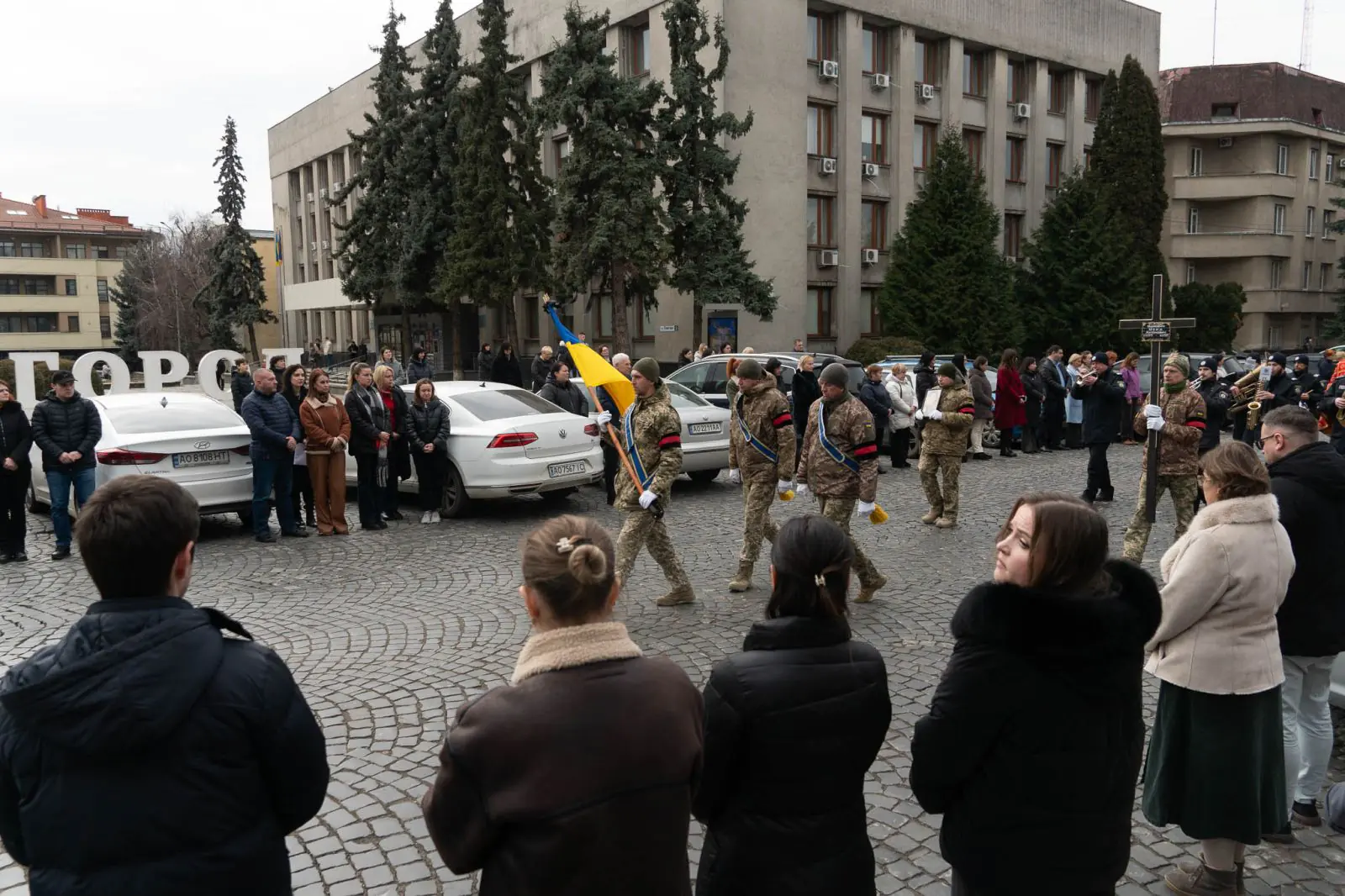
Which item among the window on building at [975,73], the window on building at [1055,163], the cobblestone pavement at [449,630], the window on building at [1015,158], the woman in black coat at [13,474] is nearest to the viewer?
the cobblestone pavement at [449,630]

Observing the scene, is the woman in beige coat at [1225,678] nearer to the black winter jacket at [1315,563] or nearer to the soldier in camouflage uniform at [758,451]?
the black winter jacket at [1315,563]

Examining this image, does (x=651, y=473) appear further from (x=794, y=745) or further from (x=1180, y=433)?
(x=794, y=745)

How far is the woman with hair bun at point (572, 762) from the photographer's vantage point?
2168mm

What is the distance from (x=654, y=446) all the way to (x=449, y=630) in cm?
210

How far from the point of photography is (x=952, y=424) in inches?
454

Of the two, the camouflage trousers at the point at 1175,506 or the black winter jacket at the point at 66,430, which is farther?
the black winter jacket at the point at 66,430

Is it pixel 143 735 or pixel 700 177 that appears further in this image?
pixel 700 177

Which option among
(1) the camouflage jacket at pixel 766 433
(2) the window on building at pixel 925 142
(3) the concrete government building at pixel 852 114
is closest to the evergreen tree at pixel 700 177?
(3) the concrete government building at pixel 852 114

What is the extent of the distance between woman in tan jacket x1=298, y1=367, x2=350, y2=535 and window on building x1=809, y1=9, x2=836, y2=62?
27929 mm

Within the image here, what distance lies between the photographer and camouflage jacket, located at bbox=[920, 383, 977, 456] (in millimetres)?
11500

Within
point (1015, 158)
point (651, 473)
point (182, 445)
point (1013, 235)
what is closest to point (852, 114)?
point (1015, 158)

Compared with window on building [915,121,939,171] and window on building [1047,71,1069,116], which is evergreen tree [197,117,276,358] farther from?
window on building [1047,71,1069,116]

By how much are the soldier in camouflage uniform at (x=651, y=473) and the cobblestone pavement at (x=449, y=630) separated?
34 centimetres

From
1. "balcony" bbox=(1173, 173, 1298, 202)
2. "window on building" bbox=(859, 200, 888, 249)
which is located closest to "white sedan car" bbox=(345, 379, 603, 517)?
"window on building" bbox=(859, 200, 888, 249)
